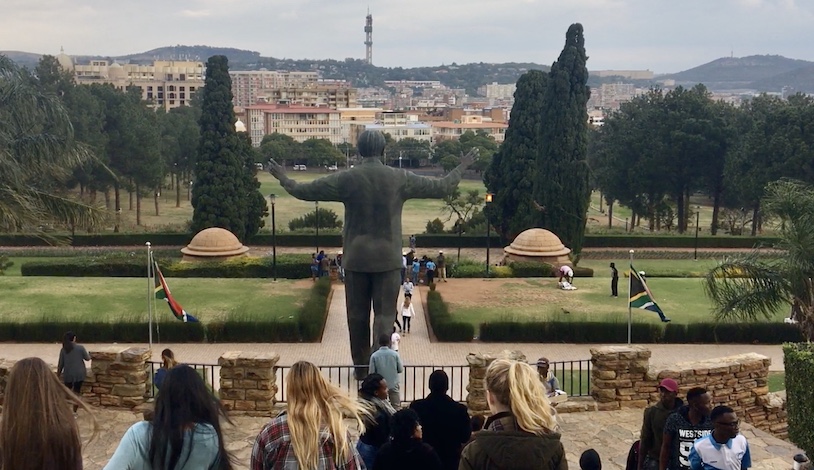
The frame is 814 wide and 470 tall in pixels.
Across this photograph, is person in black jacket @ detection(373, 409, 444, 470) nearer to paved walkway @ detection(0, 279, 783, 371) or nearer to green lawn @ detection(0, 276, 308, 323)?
paved walkway @ detection(0, 279, 783, 371)

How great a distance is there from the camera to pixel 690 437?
660 centimetres

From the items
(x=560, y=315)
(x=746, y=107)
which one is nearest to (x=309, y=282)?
(x=560, y=315)

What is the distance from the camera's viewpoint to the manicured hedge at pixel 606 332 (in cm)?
2161

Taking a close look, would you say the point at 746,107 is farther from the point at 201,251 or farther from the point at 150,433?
the point at 150,433

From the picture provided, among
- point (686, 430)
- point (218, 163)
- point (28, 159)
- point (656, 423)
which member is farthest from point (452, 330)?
point (218, 163)

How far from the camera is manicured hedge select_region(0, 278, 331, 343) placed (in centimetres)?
2105

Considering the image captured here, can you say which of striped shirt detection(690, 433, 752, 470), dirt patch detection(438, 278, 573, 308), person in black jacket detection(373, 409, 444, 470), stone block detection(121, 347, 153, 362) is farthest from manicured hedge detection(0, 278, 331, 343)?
person in black jacket detection(373, 409, 444, 470)

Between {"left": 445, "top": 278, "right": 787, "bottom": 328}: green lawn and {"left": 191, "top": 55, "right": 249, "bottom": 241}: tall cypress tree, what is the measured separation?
14.9 meters

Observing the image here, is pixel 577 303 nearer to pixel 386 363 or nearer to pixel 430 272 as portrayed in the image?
pixel 430 272

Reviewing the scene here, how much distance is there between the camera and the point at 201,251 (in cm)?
3266

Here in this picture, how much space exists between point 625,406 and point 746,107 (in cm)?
4877

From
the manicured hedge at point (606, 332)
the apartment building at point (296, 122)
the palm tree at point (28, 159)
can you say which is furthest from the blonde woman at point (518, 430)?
the apartment building at point (296, 122)

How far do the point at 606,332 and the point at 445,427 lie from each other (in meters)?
16.1

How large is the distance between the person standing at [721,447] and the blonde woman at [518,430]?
1738 millimetres
